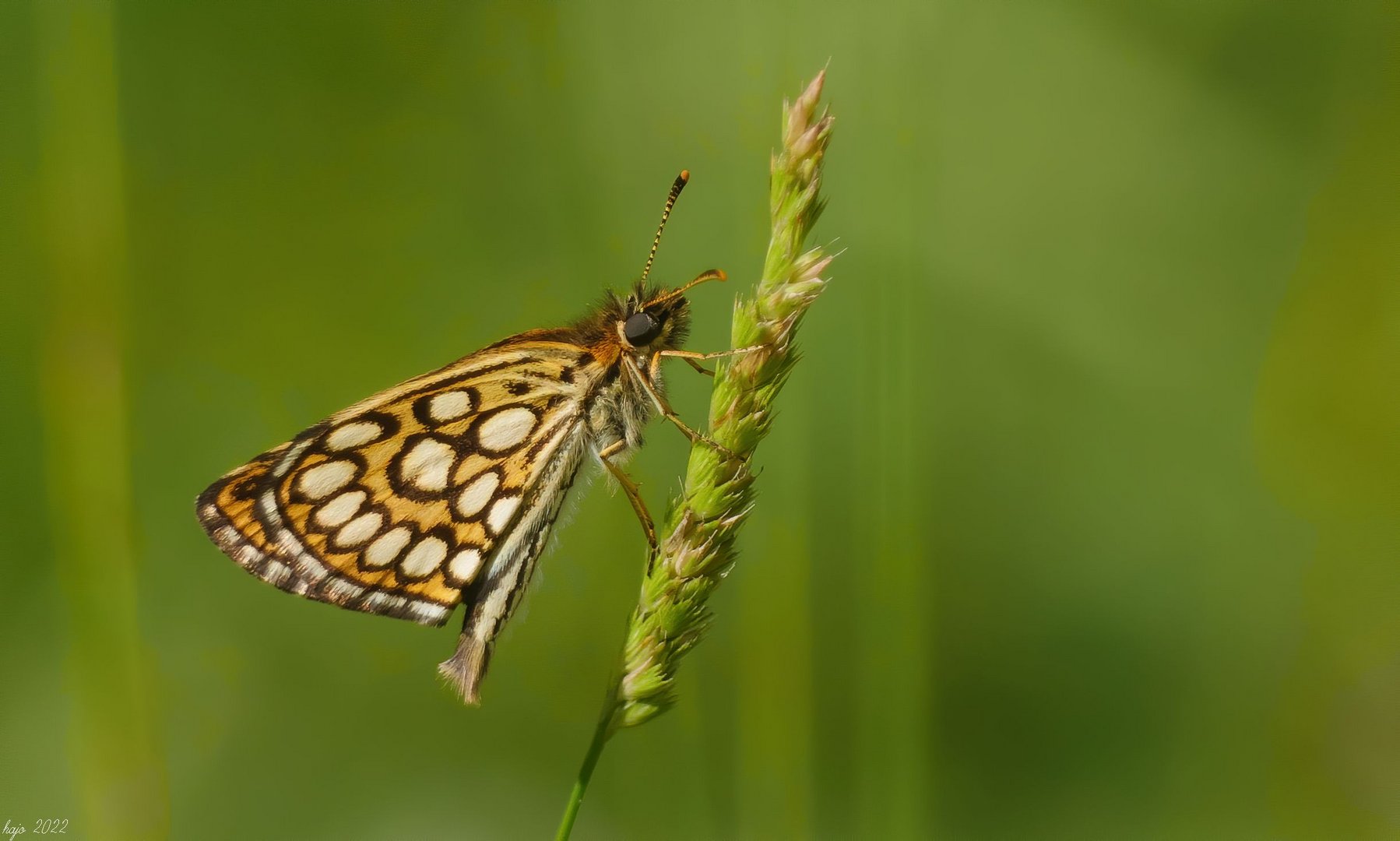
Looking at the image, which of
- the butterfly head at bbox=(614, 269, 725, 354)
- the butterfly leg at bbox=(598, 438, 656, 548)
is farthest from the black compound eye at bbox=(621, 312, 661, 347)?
the butterfly leg at bbox=(598, 438, 656, 548)

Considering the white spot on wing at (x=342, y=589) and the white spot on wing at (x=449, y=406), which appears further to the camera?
the white spot on wing at (x=449, y=406)

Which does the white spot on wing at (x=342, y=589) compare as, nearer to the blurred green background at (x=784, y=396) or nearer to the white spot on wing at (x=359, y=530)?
the white spot on wing at (x=359, y=530)

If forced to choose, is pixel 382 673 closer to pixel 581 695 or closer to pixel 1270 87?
pixel 581 695

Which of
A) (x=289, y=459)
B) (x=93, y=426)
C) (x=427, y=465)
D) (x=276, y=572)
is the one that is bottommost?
(x=276, y=572)

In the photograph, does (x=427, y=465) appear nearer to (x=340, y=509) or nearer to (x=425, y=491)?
(x=425, y=491)

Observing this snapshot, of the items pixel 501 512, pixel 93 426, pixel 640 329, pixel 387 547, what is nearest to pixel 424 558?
pixel 387 547

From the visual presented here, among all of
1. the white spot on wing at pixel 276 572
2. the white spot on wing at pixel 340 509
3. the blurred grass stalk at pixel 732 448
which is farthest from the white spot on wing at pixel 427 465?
the blurred grass stalk at pixel 732 448

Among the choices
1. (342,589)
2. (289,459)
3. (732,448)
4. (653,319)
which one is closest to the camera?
(732,448)
